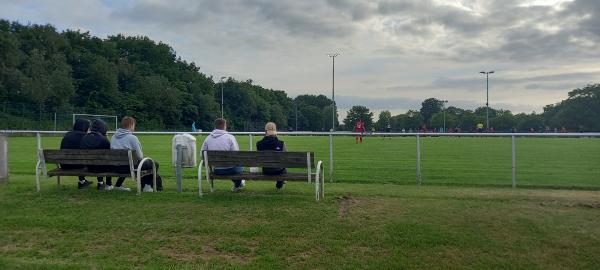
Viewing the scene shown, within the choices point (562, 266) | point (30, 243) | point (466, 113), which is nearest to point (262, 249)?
point (30, 243)

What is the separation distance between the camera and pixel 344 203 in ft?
24.6

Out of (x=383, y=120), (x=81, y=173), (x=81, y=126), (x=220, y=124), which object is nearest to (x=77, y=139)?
(x=81, y=126)

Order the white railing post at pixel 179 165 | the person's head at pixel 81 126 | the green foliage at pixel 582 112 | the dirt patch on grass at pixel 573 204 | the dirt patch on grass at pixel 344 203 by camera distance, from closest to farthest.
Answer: the dirt patch on grass at pixel 344 203
the dirt patch on grass at pixel 573 204
the white railing post at pixel 179 165
the person's head at pixel 81 126
the green foliage at pixel 582 112

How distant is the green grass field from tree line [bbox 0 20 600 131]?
47.3 m

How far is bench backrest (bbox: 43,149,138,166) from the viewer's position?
26.6ft

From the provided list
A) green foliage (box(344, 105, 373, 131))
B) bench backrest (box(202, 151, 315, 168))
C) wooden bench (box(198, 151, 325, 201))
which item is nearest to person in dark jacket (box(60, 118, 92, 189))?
wooden bench (box(198, 151, 325, 201))

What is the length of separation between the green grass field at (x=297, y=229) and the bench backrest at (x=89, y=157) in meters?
0.52

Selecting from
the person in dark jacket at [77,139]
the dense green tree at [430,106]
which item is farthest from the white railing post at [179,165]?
the dense green tree at [430,106]

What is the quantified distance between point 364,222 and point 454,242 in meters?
1.15

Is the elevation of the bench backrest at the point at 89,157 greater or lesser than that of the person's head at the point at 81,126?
lesser

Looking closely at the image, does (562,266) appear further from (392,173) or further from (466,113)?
(466,113)

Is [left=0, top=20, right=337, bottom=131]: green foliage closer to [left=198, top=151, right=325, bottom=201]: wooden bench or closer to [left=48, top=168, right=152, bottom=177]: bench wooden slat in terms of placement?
[left=48, top=168, right=152, bottom=177]: bench wooden slat

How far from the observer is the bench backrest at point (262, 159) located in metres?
7.77

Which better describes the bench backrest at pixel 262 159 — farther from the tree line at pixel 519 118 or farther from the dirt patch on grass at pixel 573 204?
the tree line at pixel 519 118
